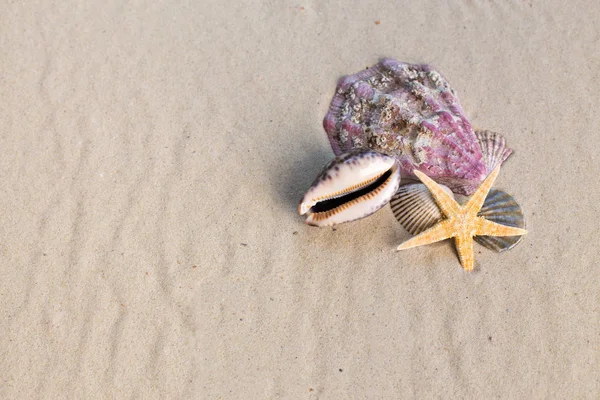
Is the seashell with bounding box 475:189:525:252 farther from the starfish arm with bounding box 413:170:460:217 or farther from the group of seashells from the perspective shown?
the starfish arm with bounding box 413:170:460:217

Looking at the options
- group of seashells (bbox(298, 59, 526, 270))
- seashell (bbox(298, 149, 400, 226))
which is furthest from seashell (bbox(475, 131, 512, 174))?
seashell (bbox(298, 149, 400, 226))

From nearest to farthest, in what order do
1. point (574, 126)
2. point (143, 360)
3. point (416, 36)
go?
point (143, 360)
point (574, 126)
point (416, 36)

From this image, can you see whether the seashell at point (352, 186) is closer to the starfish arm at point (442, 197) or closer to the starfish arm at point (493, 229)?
the starfish arm at point (442, 197)

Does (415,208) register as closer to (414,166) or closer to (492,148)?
(414,166)

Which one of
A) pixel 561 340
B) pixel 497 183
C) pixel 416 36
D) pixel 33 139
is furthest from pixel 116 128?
pixel 561 340

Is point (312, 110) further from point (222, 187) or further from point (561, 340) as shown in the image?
point (561, 340)

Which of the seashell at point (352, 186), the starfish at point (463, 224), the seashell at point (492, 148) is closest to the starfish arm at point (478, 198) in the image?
the starfish at point (463, 224)

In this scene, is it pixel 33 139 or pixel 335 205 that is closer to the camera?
pixel 335 205

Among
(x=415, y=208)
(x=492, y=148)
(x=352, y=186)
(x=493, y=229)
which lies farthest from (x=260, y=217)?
(x=492, y=148)
